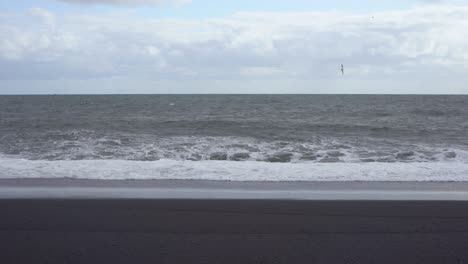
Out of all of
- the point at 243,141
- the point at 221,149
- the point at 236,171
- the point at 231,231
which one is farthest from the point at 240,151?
the point at 231,231

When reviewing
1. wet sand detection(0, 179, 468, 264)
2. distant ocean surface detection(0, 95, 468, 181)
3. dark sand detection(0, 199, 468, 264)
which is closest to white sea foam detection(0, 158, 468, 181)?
A: distant ocean surface detection(0, 95, 468, 181)

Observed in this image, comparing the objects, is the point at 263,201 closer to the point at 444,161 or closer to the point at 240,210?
the point at 240,210

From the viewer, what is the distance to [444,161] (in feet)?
43.1

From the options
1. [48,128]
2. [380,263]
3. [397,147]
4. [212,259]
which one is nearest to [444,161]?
[397,147]

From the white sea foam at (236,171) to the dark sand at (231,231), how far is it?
9.05 ft

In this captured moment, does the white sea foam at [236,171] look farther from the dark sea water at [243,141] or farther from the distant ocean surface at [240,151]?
the dark sea water at [243,141]

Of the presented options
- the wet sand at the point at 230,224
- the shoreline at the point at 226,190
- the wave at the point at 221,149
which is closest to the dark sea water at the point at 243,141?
the wave at the point at 221,149

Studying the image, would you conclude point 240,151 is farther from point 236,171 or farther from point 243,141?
point 236,171

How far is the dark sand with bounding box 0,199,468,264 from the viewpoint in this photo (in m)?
5.00

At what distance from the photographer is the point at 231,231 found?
19.3 ft

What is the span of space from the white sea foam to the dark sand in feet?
9.05

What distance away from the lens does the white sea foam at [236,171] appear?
10.2m

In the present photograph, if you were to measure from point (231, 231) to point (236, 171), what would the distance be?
16.4ft

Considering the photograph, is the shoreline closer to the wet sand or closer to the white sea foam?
the wet sand
